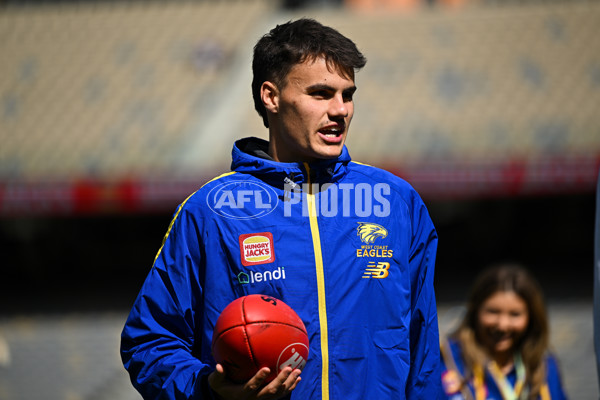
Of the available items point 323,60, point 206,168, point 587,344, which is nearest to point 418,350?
point 323,60

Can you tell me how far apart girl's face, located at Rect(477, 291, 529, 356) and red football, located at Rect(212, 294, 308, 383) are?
2280 mm

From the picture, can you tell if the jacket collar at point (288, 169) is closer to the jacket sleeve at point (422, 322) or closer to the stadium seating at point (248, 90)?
the jacket sleeve at point (422, 322)

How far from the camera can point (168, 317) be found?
1988mm

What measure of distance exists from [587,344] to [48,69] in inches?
401

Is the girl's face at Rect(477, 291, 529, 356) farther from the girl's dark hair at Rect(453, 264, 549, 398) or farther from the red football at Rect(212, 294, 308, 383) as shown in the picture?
the red football at Rect(212, 294, 308, 383)

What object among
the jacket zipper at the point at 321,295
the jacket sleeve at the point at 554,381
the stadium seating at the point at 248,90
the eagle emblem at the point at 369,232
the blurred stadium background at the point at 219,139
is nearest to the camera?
the jacket zipper at the point at 321,295

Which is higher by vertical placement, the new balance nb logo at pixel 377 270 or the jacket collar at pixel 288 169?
the jacket collar at pixel 288 169

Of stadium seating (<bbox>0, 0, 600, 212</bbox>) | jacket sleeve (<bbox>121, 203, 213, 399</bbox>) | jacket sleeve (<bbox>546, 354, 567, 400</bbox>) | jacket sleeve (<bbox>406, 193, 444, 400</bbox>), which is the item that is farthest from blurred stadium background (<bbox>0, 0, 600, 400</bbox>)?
jacket sleeve (<bbox>406, 193, 444, 400</bbox>)

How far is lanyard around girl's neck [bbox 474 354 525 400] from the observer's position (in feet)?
12.2

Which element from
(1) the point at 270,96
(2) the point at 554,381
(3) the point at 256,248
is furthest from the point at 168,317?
(2) the point at 554,381

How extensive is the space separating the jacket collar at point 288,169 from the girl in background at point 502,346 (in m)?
1.99

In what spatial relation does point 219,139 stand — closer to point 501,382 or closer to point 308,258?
point 501,382

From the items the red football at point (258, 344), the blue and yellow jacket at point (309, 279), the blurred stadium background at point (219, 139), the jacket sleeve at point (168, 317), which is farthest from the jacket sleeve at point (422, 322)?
the blurred stadium background at point (219, 139)

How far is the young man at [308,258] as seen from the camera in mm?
1914
